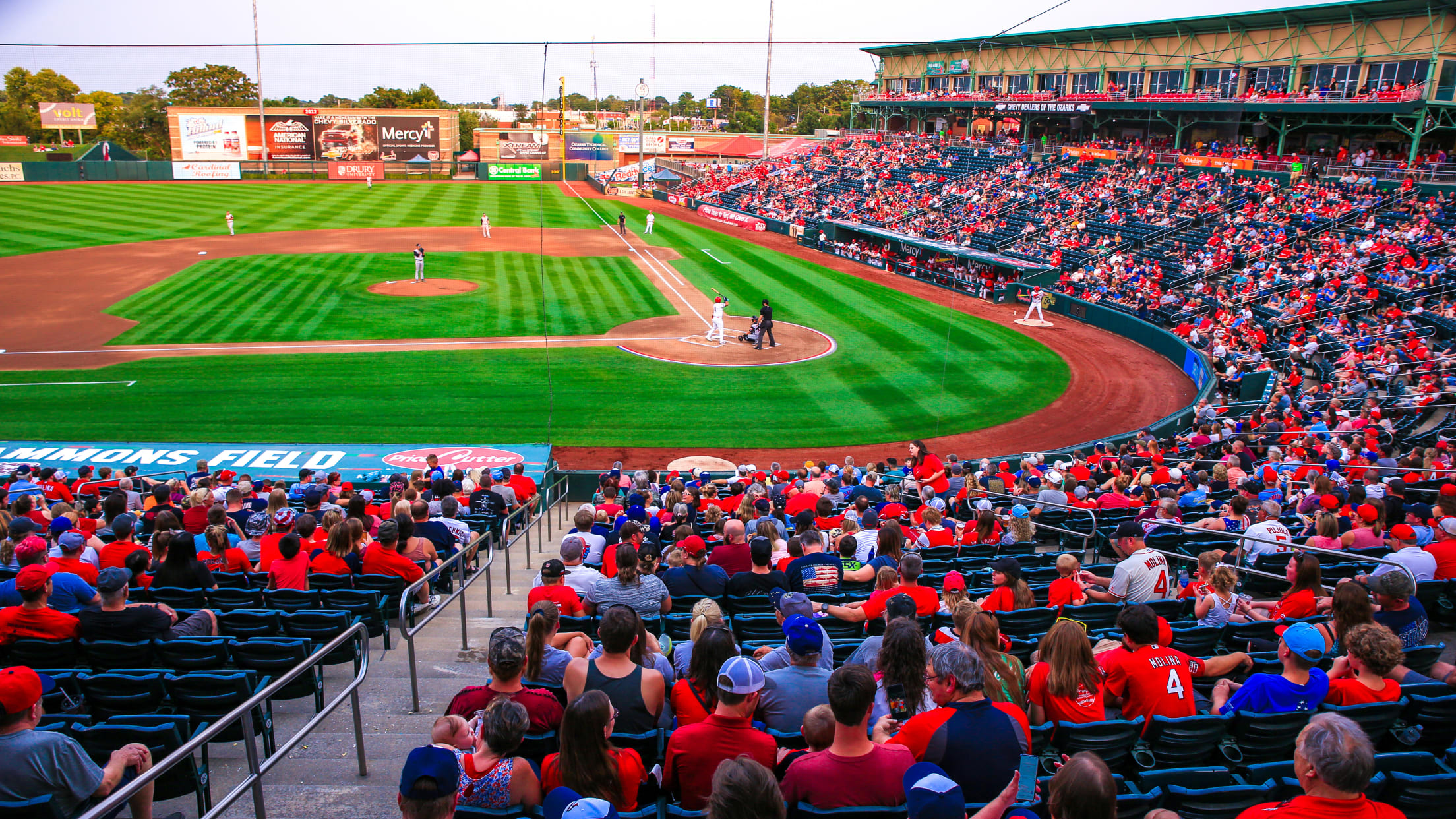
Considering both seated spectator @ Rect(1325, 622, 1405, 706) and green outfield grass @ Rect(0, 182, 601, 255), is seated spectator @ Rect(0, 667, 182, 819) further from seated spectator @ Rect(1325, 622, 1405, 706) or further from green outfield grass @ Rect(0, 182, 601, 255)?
green outfield grass @ Rect(0, 182, 601, 255)

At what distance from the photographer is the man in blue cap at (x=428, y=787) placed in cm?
→ 352

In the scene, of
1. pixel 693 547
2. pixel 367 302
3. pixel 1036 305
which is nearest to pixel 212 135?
pixel 367 302

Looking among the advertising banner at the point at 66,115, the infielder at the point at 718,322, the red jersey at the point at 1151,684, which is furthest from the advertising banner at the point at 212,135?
the red jersey at the point at 1151,684

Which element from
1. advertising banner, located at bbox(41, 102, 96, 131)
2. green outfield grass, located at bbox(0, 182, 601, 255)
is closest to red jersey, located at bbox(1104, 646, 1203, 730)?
green outfield grass, located at bbox(0, 182, 601, 255)

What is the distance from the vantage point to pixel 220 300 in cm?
3244

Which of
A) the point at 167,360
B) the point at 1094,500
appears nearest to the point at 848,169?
the point at 167,360

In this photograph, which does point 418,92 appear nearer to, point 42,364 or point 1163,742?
point 42,364

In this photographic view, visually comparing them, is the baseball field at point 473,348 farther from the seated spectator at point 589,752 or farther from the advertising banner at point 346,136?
the advertising banner at point 346,136

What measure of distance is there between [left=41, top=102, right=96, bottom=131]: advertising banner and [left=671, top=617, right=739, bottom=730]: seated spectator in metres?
100

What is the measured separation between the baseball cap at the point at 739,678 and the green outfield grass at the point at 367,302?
24.1m

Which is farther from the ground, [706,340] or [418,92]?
[418,92]

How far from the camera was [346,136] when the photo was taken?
77.4 meters

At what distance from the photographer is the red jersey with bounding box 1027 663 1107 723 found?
5.20 metres

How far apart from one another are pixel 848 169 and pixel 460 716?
61846mm
